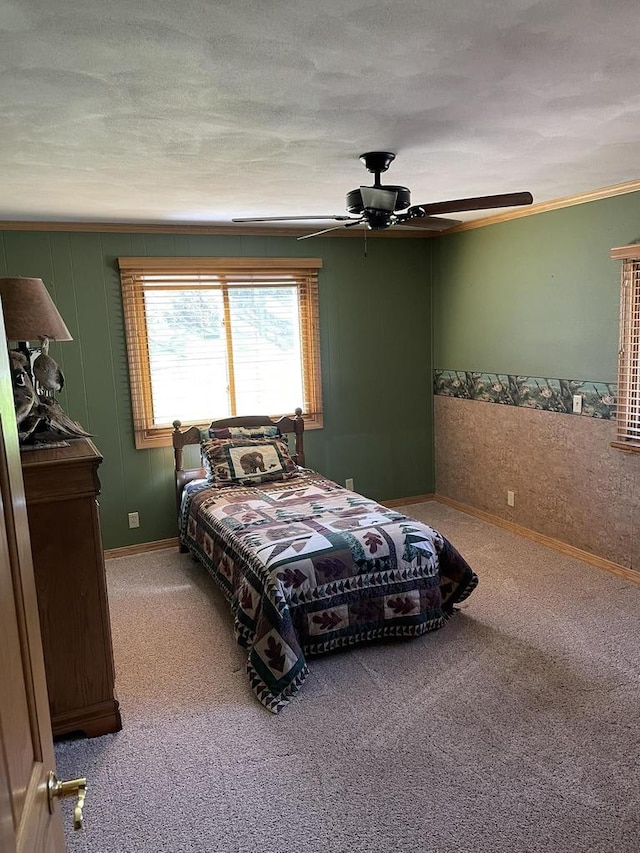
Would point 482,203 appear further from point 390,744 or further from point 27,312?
point 390,744

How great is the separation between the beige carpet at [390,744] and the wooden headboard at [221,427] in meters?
1.17

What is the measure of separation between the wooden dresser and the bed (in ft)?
2.27

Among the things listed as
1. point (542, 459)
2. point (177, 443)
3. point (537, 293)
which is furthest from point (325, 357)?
point (542, 459)

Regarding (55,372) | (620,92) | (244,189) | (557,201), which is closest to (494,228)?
(557,201)

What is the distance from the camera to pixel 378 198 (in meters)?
2.61

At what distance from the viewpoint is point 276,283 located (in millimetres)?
4918

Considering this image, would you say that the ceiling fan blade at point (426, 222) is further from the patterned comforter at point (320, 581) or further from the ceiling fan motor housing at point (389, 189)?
the patterned comforter at point (320, 581)

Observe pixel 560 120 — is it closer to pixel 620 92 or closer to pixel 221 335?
pixel 620 92

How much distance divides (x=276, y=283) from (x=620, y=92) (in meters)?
3.14

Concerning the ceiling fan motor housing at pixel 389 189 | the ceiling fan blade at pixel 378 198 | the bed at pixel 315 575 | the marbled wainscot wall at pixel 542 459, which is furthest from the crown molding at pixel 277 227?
the bed at pixel 315 575

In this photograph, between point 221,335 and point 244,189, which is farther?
point 221,335

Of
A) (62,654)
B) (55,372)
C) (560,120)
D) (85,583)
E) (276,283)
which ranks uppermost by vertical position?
(560,120)

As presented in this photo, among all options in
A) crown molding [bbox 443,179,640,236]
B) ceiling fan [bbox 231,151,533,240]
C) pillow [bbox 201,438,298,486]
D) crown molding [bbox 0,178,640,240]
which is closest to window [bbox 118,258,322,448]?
crown molding [bbox 0,178,640,240]

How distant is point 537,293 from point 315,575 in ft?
8.82
